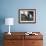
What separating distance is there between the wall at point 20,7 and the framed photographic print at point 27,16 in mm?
106

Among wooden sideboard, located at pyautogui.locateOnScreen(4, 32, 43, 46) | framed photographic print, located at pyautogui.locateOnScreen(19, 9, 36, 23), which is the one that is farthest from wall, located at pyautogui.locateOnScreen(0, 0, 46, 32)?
wooden sideboard, located at pyautogui.locateOnScreen(4, 32, 43, 46)

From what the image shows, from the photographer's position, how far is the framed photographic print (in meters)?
4.39

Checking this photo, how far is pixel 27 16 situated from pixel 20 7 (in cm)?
40

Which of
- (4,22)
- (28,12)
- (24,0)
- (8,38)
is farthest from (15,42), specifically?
(24,0)

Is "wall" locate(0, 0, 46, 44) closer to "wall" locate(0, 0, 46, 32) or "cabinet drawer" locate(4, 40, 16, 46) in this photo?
"wall" locate(0, 0, 46, 32)

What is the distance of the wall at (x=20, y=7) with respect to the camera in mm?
4383

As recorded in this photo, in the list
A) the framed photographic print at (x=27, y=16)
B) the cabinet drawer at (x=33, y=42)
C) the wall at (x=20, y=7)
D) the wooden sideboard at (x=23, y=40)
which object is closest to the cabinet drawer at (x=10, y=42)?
the wooden sideboard at (x=23, y=40)

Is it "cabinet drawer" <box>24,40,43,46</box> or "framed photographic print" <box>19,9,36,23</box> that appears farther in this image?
"framed photographic print" <box>19,9,36,23</box>

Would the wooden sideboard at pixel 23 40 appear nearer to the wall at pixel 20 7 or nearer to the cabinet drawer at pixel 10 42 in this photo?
the cabinet drawer at pixel 10 42

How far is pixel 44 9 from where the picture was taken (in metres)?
4.42

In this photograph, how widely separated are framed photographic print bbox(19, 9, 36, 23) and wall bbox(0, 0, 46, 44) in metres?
0.11

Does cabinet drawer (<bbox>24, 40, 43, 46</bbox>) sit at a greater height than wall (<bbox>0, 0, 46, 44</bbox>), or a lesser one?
lesser

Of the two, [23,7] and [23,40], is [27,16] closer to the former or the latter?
[23,7]

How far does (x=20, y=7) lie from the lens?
14.4 ft
